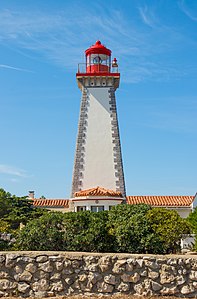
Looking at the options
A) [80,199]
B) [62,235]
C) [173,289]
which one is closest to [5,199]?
[80,199]

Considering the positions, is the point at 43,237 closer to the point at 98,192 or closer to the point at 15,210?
the point at 98,192

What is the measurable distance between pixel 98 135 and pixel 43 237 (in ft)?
53.2

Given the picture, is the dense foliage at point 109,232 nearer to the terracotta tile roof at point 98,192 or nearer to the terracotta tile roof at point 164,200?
the terracotta tile roof at point 98,192

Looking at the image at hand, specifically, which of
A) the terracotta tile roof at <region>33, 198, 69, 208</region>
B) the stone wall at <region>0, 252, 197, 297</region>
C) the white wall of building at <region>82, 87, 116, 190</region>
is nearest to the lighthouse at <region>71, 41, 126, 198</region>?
the white wall of building at <region>82, 87, 116, 190</region>

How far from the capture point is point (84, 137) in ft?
80.7

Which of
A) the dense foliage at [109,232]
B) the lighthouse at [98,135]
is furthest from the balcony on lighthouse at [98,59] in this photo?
the dense foliage at [109,232]

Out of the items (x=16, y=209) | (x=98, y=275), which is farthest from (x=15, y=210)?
(x=98, y=275)

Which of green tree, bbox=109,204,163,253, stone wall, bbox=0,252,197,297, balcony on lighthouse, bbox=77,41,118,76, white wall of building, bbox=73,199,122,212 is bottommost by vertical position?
stone wall, bbox=0,252,197,297

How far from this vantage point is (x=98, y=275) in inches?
303

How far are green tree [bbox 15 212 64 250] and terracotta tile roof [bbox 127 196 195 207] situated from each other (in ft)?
63.6

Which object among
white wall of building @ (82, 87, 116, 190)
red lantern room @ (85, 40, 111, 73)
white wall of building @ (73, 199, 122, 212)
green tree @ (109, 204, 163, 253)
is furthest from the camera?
red lantern room @ (85, 40, 111, 73)

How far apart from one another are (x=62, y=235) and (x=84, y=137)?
1606 cm

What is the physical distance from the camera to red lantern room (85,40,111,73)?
26.6 meters

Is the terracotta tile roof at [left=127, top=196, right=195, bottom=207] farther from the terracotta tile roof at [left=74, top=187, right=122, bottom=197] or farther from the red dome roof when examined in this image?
the red dome roof
